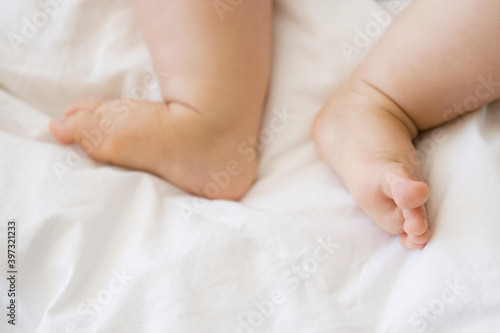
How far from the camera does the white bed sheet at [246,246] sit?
60 cm

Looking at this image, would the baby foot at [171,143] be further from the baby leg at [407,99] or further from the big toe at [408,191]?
the big toe at [408,191]

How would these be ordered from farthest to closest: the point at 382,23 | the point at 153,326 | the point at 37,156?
the point at 382,23 → the point at 37,156 → the point at 153,326

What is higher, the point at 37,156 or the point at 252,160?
the point at 252,160

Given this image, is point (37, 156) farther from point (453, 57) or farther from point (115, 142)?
point (453, 57)

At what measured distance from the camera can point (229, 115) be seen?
30.5 inches

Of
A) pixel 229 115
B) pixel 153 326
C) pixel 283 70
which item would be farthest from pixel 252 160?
pixel 153 326

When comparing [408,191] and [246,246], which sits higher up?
[408,191]

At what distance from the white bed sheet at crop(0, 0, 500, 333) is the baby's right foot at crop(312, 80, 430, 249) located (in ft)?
0.12

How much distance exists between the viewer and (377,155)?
2.16 feet

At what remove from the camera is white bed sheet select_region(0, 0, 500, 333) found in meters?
0.60

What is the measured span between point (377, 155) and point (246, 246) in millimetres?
223

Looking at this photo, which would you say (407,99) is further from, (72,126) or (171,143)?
(72,126)

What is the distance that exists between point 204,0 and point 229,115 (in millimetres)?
188

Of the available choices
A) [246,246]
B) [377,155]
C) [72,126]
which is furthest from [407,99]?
[72,126]
